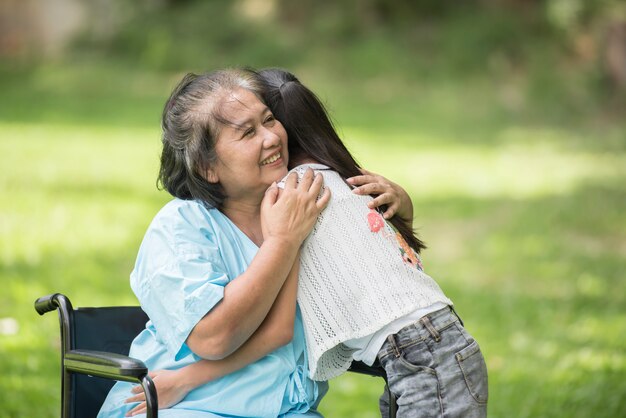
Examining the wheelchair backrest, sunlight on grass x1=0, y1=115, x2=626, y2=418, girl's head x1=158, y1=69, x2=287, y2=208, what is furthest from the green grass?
girl's head x1=158, y1=69, x2=287, y2=208

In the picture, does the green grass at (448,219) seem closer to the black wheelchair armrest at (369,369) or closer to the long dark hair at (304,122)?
the black wheelchair armrest at (369,369)

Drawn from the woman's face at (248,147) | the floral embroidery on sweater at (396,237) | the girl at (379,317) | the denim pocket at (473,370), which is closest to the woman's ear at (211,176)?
the woman's face at (248,147)

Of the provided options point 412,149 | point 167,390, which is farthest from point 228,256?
point 412,149

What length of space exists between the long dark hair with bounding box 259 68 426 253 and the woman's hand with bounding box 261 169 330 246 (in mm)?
189

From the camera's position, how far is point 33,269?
643cm

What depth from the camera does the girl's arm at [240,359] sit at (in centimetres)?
247

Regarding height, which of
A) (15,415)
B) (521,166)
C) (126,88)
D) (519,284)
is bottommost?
(15,415)

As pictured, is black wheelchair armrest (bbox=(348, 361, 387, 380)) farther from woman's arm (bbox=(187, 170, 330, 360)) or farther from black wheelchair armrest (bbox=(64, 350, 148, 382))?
black wheelchair armrest (bbox=(64, 350, 148, 382))

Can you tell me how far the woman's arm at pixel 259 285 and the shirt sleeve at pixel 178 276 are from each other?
3 cm

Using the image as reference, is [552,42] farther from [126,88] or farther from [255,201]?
[255,201]

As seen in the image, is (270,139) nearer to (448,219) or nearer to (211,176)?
(211,176)

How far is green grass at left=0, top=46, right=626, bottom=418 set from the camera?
4.94 metres

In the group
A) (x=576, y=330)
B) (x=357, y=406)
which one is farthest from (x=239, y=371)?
(x=576, y=330)

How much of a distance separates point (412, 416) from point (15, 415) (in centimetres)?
243
